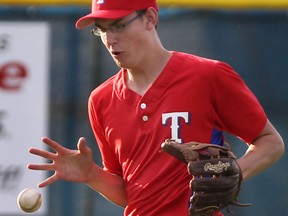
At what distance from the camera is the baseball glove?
4.07 m

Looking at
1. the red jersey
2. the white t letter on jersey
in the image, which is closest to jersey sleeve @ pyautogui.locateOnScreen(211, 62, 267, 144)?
the red jersey

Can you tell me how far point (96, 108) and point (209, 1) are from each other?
90.9 inches

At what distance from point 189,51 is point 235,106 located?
2520 mm

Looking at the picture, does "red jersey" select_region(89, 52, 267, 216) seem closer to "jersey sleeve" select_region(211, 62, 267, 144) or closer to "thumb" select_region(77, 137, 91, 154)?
"jersey sleeve" select_region(211, 62, 267, 144)

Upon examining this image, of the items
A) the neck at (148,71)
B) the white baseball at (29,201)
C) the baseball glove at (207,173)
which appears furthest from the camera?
the white baseball at (29,201)

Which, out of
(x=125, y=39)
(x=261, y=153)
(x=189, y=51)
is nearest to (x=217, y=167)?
(x=261, y=153)

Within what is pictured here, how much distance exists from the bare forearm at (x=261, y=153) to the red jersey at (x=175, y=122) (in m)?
0.04

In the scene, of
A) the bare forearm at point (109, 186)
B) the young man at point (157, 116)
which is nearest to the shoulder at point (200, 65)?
the young man at point (157, 116)

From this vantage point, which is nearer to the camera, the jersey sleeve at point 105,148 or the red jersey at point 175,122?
the red jersey at point 175,122

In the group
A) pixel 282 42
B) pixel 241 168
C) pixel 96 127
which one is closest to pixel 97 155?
pixel 282 42

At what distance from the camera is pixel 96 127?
4668mm

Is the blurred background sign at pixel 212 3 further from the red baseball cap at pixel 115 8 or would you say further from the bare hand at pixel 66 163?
the bare hand at pixel 66 163

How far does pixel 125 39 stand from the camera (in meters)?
4.35

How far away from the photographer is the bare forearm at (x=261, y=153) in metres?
4.25
